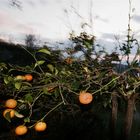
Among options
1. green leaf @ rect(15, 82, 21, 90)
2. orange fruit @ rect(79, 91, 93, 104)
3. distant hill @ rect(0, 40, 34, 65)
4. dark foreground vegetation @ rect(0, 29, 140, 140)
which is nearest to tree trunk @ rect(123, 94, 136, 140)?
dark foreground vegetation @ rect(0, 29, 140, 140)

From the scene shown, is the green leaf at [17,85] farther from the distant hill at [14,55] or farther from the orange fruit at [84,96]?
the distant hill at [14,55]

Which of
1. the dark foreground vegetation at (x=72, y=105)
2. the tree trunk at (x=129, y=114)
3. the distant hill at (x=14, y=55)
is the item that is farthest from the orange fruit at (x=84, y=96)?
the distant hill at (x=14, y=55)

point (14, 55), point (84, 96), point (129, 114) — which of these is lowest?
point (129, 114)

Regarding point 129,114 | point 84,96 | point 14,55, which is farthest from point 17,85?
point 14,55

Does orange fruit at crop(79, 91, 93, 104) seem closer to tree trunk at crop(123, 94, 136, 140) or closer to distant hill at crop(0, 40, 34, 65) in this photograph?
tree trunk at crop(123, 94, 136, 140)

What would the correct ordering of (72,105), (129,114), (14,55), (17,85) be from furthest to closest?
(14,55) < (129,114) < (72,105) < (17,85)

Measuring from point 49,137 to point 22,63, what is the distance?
182 inches

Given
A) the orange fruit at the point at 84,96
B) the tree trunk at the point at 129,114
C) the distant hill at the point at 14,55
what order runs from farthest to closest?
the distant hill at the point at 14,55, the tree trunk at the point at 129,114, the orange fruit at the point at 84,96

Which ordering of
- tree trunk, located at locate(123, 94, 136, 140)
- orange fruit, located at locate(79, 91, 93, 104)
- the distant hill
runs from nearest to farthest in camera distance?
orange fruit, located at locate(79, 91, 93, 104) < tree trunk, located at locate(123, 94, 136, 140) < the distant hill

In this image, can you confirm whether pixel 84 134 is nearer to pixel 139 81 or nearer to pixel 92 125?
pixel 92 125

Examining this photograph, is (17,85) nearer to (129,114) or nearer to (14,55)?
(129,114)

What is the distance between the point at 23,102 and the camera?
102 cm

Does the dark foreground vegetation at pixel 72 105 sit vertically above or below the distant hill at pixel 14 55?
below

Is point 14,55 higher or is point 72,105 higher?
point 14,55
